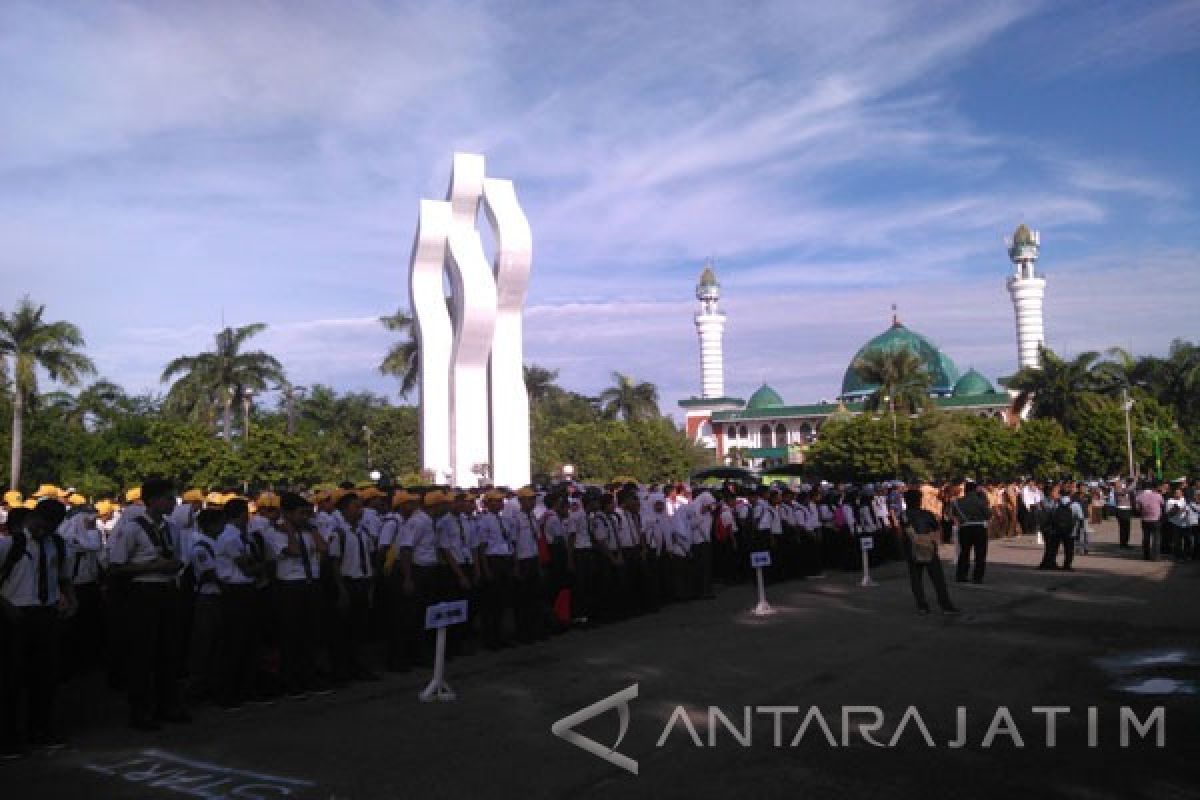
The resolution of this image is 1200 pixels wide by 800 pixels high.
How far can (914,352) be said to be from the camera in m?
73.7

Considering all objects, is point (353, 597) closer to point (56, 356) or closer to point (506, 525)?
point (506, 525)

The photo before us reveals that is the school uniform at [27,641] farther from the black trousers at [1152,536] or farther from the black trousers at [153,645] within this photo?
the black trousers at [1152,536]

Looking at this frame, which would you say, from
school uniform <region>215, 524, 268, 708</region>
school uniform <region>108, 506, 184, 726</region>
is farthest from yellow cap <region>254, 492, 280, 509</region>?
school uniform <region>108, 506, 184, 726</region>

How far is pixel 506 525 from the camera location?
10.8 m

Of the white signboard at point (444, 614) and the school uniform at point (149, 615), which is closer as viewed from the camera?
the school uniform at point (149, 615)

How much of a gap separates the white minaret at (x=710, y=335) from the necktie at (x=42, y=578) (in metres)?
77.5

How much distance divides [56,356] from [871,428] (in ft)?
114

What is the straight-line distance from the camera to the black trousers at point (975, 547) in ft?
48.1

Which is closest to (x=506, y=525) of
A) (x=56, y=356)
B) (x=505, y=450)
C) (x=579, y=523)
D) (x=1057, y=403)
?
(x=579, y=523)

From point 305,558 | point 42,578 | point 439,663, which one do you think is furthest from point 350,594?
point 42,578

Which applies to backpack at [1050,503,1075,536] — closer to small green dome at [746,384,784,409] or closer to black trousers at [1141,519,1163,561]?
black trousers at [1141,519,1163,561]

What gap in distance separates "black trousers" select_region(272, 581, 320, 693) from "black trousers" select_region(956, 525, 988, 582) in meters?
10.1

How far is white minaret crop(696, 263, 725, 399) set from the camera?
8525 cm

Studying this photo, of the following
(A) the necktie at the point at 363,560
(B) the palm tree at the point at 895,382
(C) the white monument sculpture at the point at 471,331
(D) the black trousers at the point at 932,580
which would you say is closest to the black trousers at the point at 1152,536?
(D) the black trousers at the point at 932,580
